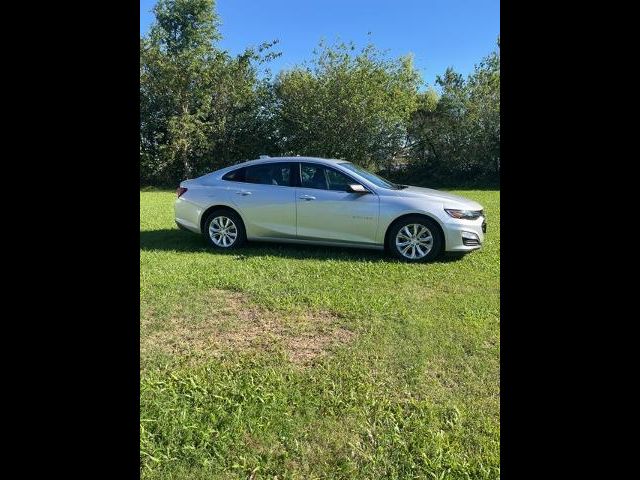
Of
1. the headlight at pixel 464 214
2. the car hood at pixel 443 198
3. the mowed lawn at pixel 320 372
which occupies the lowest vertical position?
the mowed lawn at pixel 320 372

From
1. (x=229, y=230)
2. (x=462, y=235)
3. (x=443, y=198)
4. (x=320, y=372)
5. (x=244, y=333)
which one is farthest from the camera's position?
(x=229, y=230)

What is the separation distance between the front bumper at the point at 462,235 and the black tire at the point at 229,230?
9.87 ft

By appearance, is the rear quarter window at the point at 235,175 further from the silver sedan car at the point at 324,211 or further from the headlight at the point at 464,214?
the headlight at the point at 464,214

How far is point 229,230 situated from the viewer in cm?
740

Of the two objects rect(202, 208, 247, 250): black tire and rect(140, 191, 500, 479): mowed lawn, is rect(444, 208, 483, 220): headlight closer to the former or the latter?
rect(140, 191, 500, 479): mowed lawn

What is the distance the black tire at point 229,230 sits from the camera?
7.36 m

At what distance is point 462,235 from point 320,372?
12.4 ft

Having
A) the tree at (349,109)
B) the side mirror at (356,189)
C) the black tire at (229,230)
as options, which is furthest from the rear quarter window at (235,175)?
the tree at (349,109)

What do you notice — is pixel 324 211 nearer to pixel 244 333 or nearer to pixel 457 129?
pixel 244 333

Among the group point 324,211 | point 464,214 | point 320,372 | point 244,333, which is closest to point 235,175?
point 324,211
